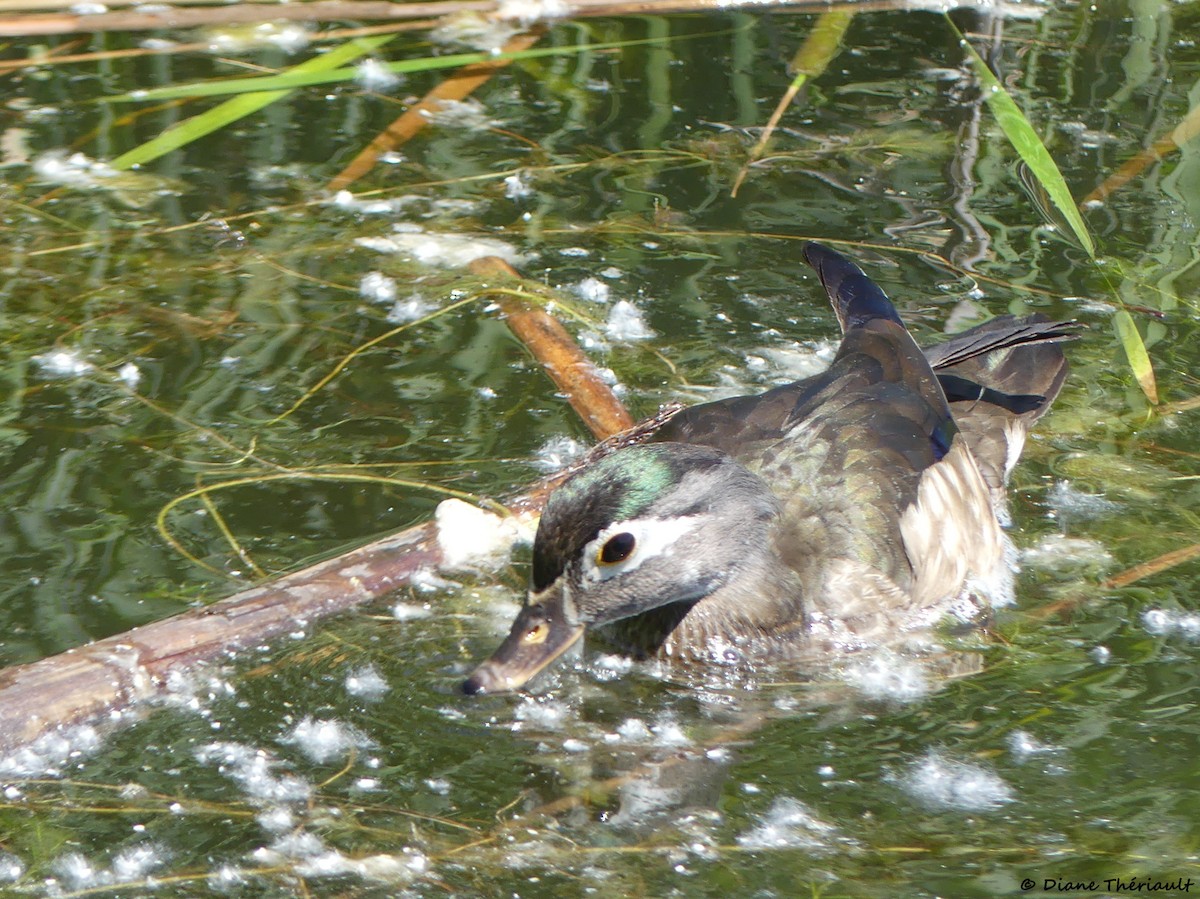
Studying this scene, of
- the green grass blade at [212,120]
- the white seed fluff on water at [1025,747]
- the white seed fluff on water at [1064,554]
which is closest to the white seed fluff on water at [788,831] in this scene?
the white seed fluff on water at [1025,747]

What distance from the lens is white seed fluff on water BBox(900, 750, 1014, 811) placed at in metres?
3.20

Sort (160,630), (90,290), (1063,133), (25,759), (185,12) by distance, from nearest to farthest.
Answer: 1. (25,759)
2. (160,630)
3. (90,290)
4. (1063,133)
5. (185,12)

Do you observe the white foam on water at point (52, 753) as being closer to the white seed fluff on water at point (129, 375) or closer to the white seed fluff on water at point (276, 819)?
the white seed fluff on water at point (276, 819)

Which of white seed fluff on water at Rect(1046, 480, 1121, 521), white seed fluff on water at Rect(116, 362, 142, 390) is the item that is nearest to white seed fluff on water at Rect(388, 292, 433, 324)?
white seed fluff on water at Rect(116, 362, 142, 390)

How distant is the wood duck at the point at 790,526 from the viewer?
354cm

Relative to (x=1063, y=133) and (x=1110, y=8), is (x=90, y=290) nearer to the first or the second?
(x=1063, y=133)

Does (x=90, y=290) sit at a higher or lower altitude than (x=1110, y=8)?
lower

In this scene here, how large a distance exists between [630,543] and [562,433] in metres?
0.92

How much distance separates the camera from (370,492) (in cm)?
421

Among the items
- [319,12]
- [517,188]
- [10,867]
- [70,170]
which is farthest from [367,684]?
[319,12]

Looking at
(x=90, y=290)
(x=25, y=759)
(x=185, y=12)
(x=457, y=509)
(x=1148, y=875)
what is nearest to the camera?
(x=1148, y=875)

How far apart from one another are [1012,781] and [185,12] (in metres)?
5.19

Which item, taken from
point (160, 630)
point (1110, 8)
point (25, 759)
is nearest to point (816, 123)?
point (1110, 8)

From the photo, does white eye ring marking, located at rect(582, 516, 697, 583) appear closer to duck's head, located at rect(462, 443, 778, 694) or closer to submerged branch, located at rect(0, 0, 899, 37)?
duck's head, located at rect(462, 443, 778, 694)
